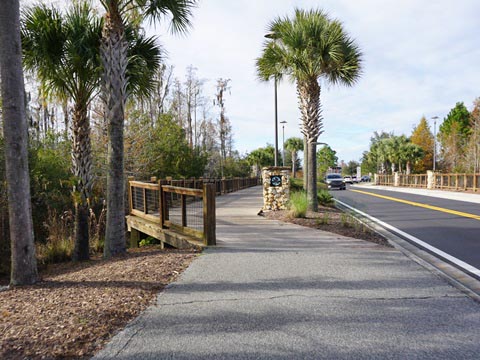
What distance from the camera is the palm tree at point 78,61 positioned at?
29.3 feet

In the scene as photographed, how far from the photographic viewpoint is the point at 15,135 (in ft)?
17.9

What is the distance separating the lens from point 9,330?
3736 mm

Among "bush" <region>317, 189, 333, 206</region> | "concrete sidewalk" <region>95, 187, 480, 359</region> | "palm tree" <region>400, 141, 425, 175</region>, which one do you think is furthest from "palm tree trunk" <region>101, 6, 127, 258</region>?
"palm tree" <region>400, 141, 425, 175</region>

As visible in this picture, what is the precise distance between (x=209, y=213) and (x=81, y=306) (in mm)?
3542

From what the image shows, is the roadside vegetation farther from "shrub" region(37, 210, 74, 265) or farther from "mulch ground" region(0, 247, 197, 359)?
"shrub" region(37, 210, 74, 265)

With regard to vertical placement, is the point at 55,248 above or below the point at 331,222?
below

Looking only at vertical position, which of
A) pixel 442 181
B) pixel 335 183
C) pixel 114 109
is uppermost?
pixel 114 109

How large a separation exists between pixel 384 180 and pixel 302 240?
53867mm

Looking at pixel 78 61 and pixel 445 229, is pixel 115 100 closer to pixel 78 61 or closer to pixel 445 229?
pixel 78 61

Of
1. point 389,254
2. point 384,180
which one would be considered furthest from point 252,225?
point 384,180

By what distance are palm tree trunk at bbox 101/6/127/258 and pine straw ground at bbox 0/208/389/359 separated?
104 cm

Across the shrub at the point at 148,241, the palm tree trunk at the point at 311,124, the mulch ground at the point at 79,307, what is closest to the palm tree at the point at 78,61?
the shrub at the point at 148,241

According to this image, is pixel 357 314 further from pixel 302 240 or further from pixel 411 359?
pixel 302 240

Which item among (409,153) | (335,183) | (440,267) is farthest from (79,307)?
(409,153)
